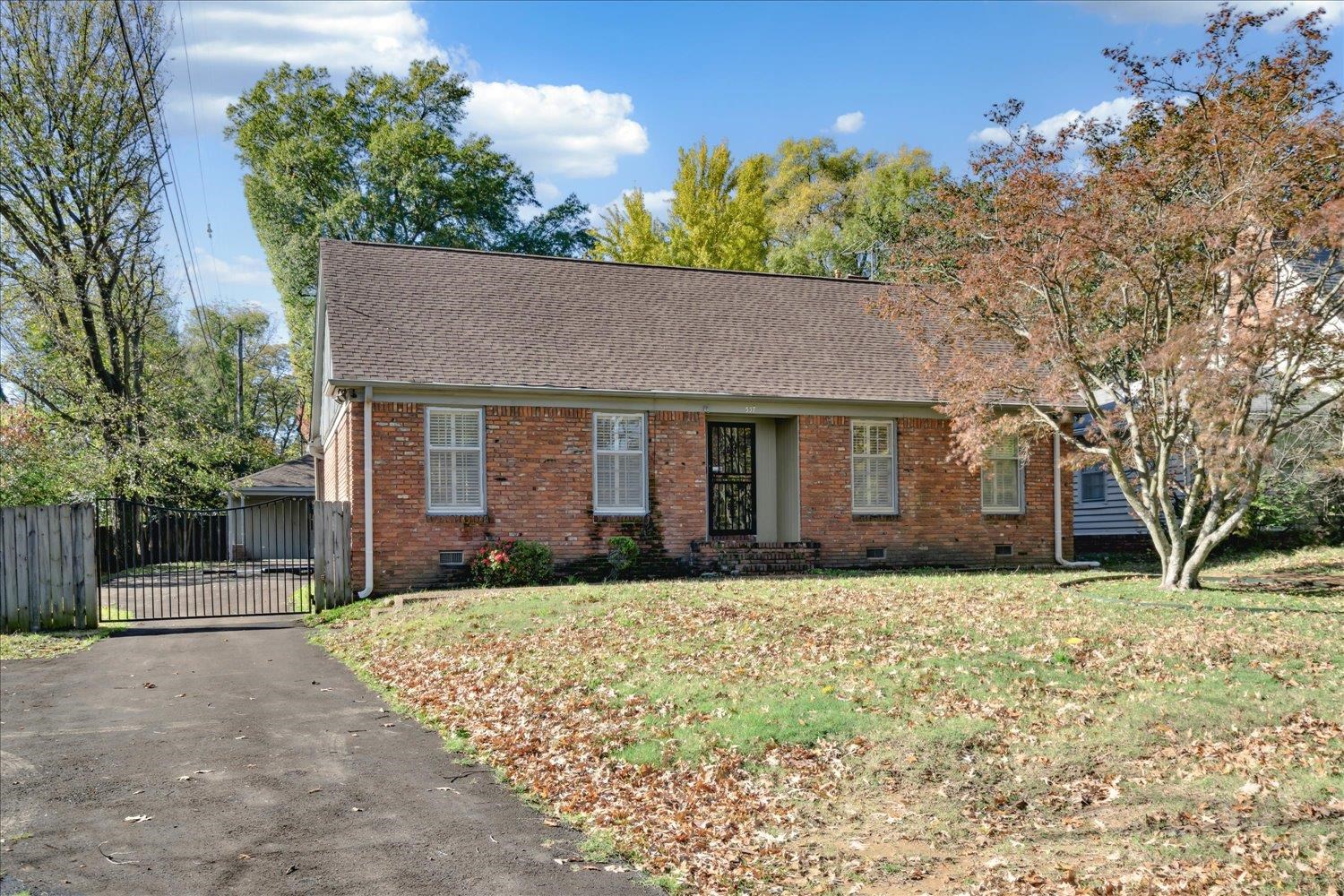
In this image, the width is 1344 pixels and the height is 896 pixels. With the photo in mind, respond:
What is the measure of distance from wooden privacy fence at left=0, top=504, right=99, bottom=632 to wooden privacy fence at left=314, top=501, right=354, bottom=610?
9.64 ft

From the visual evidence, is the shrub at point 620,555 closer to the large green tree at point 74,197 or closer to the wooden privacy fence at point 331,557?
the wooden privacy fence at point 331,557

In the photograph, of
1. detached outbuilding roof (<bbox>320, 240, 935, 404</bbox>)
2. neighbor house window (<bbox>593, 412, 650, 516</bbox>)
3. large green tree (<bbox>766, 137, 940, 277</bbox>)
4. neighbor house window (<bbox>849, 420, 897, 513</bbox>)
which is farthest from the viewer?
large green tree (<bbox>766, 137, 940, 277</bbox>)

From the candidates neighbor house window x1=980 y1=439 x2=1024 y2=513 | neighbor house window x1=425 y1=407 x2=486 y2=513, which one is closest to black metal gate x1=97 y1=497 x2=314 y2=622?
neighbor house window x1=425 y1=407 x2=486 y2=513

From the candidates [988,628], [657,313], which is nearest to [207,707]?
[988,628]

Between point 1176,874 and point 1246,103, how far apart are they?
10.8 metres

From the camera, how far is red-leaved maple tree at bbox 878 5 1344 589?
12.5 meters

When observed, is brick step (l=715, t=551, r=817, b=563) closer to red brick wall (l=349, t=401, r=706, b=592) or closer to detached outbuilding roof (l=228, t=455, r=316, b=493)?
red brick wall (l=349, t=401, r=706, b=592)

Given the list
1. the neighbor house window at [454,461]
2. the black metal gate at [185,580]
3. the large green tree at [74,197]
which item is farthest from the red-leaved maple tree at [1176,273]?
the large green tree at [74,197]

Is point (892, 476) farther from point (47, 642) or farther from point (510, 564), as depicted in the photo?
point (47, 642)

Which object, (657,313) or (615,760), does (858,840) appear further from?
(657,313)

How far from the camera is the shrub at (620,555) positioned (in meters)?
17.6

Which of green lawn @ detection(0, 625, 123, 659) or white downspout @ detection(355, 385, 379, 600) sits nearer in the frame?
green lawn @ detection(0, 625, 123, 659)

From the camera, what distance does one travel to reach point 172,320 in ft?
129

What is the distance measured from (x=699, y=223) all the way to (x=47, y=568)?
88.5 ft
